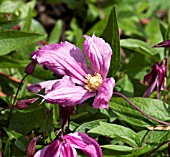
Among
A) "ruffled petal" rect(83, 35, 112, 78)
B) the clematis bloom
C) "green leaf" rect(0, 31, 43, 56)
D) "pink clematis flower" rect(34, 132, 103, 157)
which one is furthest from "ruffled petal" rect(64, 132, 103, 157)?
"green leaf" rect(0, 31, 43, 56)

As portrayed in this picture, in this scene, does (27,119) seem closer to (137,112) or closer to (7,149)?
(7,149)

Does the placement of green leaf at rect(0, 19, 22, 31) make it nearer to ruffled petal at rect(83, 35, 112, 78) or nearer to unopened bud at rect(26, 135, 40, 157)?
ruffled petal at rect(83, 35, 112, 78)

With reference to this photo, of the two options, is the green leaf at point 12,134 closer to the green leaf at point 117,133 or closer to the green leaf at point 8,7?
the green leaf at point 117,133

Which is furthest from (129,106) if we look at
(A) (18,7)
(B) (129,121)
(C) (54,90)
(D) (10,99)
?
(A) (18,7)

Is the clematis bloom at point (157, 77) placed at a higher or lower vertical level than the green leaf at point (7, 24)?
lower

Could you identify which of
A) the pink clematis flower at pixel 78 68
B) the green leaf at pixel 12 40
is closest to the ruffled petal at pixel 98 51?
the pink clematis flower at pixel 78 68

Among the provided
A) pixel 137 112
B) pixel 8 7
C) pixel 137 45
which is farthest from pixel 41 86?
pixel 8 7
